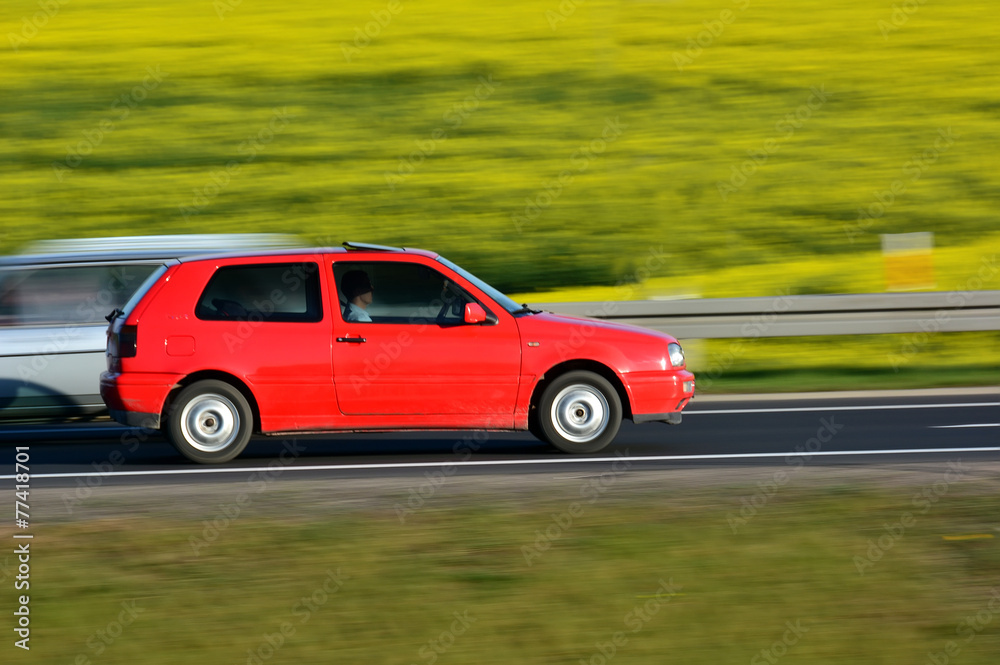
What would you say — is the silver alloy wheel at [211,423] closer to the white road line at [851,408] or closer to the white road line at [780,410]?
the white road line at [780,410]

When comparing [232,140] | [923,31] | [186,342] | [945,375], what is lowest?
[945,375]

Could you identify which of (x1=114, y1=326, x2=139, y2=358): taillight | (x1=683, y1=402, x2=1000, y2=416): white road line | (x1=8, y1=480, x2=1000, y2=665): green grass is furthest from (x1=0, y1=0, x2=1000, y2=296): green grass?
(x1=8, y1=480, x2=1000, y2=665): green grass

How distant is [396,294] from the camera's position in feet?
30.7

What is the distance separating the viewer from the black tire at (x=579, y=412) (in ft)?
30.9

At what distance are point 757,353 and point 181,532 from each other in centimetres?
1075

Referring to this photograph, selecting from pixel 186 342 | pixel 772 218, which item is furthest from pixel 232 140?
pixel 186 342

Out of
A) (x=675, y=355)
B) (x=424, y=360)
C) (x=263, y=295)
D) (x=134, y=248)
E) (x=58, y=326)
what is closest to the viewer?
(x=424, y=360)

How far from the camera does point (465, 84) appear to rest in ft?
86.9

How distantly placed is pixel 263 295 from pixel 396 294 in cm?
99


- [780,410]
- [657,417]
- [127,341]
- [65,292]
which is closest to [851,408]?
[780,410]

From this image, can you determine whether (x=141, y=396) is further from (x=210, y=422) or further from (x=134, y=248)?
(x=134, y=248)

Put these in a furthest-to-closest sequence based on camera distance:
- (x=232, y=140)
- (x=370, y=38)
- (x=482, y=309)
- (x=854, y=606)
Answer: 1. (x=370, y=38)
2. (x=232, y=140)
3. (x=482, y=309)
4. (x=854, y=606)

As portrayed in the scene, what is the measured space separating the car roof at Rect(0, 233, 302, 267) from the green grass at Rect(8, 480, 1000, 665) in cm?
448

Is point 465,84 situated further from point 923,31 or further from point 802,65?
point 923,31
